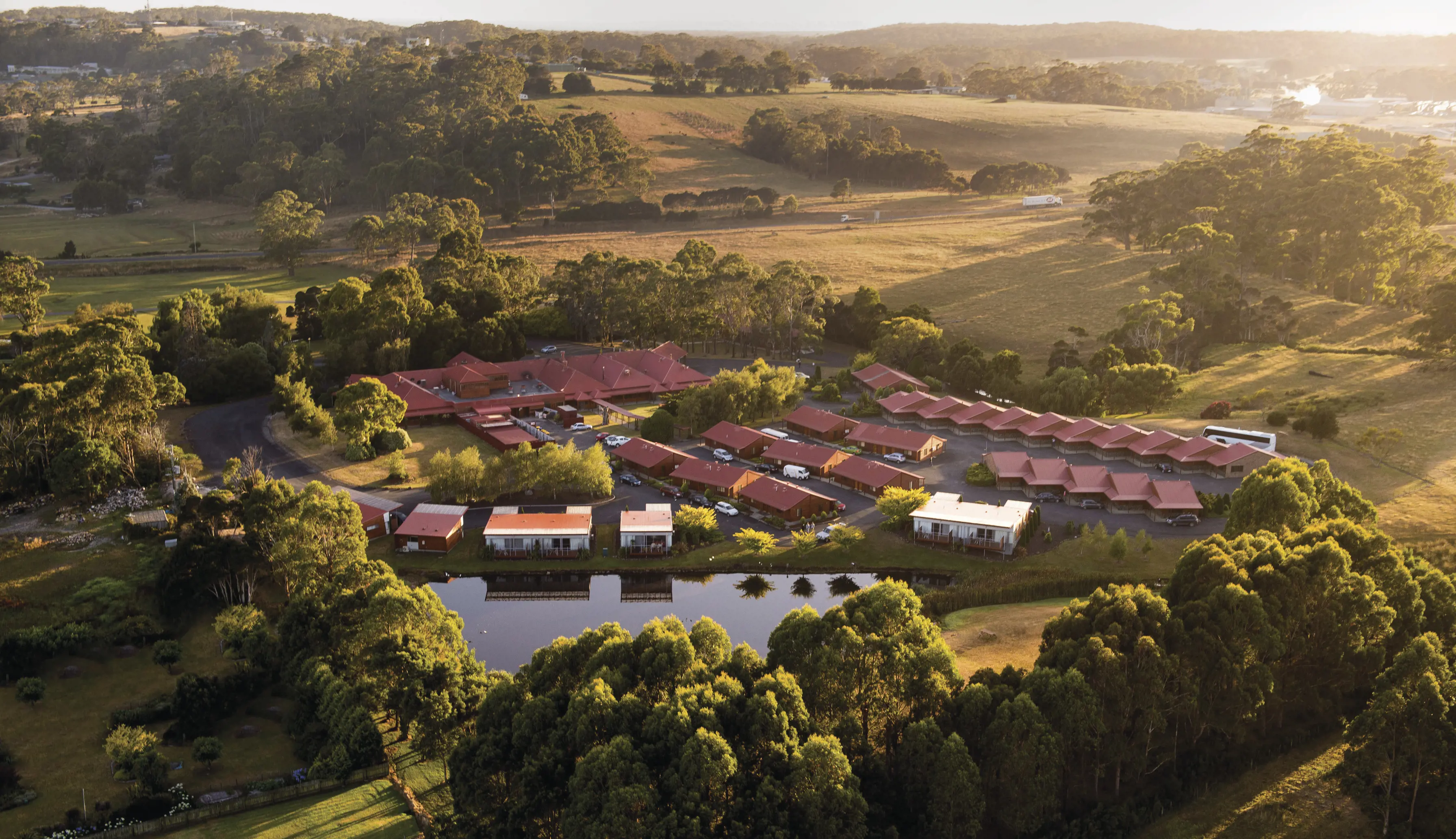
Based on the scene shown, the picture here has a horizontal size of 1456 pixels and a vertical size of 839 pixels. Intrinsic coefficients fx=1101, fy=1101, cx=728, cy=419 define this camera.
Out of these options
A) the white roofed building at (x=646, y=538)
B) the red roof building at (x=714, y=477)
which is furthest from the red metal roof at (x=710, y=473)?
the white roofed building at (x=646, y=538)

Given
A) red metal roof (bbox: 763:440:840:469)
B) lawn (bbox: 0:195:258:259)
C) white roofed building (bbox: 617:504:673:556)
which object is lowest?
white roofed building (bbox: 617:504:673:556)

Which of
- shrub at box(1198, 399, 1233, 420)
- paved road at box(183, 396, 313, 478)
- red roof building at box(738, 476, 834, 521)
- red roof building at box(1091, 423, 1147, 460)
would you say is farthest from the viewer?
shrub at box(1198, 399, 1233, 420)

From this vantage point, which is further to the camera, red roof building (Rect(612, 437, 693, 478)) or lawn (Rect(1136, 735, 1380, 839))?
red roof building (Rect(612, 437, 693, 478))

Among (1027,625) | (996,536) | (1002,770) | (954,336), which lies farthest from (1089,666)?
(954,336)

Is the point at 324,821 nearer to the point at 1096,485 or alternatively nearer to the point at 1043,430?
the point at 1096,485

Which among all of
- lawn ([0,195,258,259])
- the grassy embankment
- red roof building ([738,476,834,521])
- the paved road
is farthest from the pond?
lawn ([0,195,258,259])

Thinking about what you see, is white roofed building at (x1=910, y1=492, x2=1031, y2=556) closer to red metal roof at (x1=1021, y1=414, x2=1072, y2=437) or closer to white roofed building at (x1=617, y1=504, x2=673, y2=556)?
white roofed building at (x1=617, y1=504, x2=673, y2=556)
